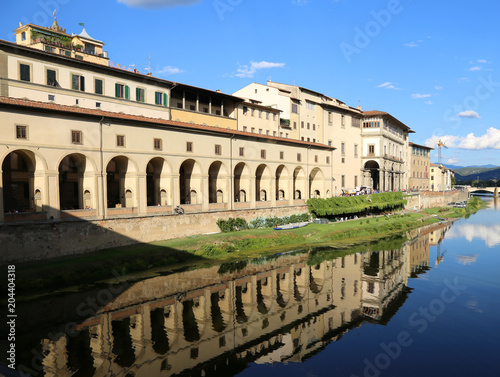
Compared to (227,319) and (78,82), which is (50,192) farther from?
(227,319)

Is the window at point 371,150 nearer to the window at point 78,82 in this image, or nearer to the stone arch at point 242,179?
the stone arch at point 242,179

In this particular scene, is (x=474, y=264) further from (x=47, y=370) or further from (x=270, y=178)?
(x=47, y=370)

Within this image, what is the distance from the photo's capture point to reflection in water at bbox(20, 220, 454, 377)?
1675 centimetres

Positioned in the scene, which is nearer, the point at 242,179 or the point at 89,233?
the point at 89,233

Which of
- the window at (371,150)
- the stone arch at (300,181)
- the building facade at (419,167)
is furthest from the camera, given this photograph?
the building facade at (419,167)

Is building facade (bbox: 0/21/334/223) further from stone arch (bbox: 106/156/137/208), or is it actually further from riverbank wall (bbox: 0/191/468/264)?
riverbank wall (bbox: 0/191/468/264)

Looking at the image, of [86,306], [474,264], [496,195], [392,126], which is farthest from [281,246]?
[496,195]

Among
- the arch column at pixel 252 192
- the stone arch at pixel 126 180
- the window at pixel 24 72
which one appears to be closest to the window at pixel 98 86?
the window at pixel 24 72

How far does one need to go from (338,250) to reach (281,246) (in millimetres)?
6031

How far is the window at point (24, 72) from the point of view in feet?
100

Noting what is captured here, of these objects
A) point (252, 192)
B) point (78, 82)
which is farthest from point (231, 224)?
point (78, 82)

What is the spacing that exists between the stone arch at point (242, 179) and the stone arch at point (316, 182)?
49.4ft

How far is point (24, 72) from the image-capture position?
30.8 m

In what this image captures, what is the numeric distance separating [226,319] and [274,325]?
9.06 ft
